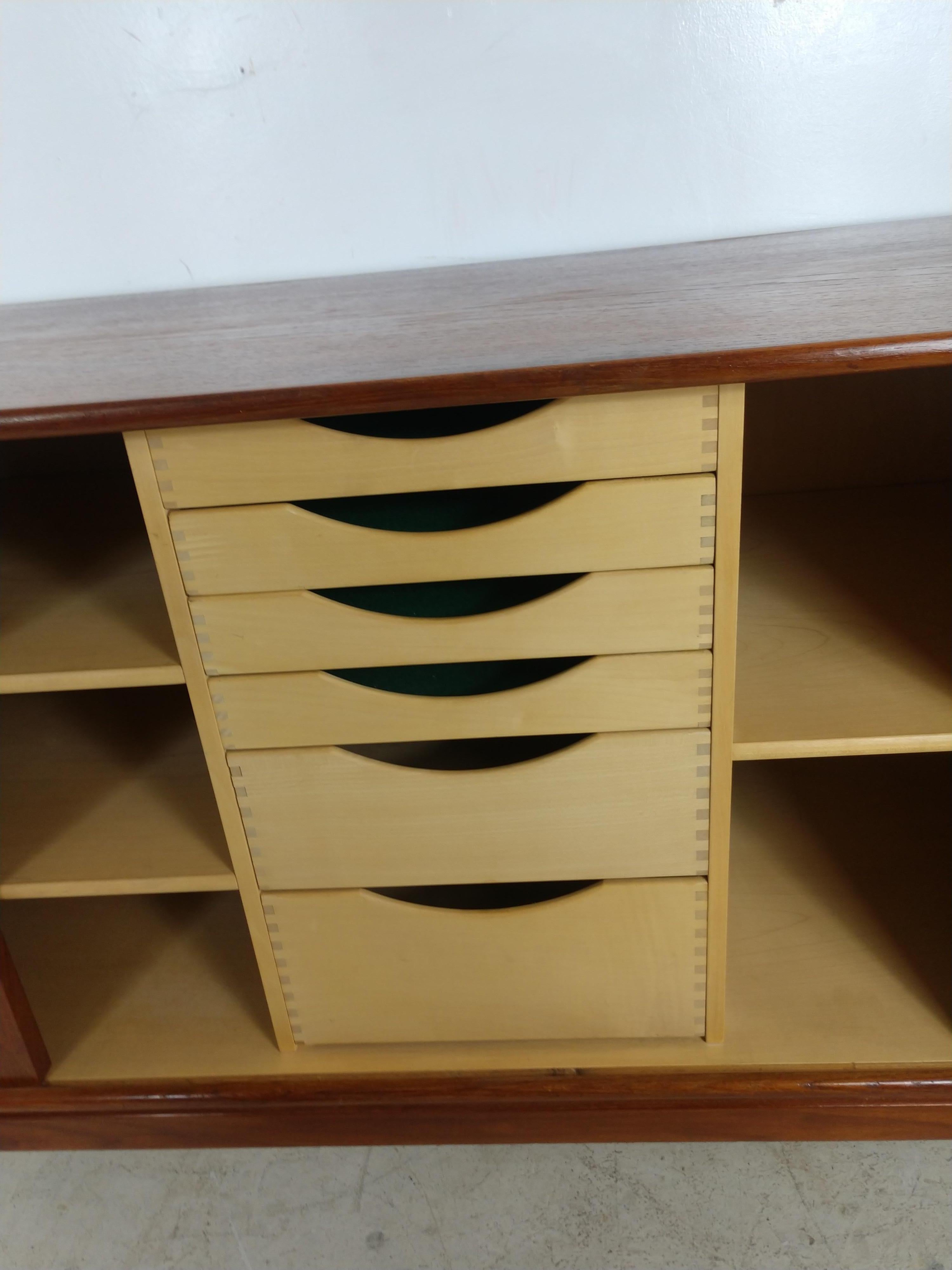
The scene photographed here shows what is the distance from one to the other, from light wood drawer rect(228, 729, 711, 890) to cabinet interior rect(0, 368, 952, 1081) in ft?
0.26

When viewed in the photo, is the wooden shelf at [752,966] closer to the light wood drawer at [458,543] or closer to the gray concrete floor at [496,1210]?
the gray concrete floor at [496,1210]

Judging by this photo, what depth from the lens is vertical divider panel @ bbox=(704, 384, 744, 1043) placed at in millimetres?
749

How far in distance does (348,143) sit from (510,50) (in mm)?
209

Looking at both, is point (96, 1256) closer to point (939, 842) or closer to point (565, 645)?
point (565, 645)

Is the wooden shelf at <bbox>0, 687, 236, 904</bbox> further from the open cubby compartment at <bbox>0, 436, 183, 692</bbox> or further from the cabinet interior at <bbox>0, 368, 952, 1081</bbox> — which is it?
the open cubby compartment at <bbox>0, 436, 183, 692</bbox>

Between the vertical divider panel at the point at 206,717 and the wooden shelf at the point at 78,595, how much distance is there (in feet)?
0.08

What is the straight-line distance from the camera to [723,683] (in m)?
0.84

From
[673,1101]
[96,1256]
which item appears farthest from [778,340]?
[96,1256]

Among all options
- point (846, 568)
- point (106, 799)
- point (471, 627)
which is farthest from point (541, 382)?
point (106, 799)

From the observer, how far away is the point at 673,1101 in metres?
1.00

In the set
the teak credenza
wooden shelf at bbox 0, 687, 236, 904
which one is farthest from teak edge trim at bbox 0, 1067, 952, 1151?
wooden shelf at bbox 0, 687, 236, 904

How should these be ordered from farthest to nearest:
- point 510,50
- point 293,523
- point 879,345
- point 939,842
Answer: point 939,842 < point 510,50 < point 293,523 < point 879,345

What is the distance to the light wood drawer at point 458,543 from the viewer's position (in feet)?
2.55

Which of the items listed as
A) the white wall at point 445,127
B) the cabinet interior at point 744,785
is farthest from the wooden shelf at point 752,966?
the white wall at point 445,127
